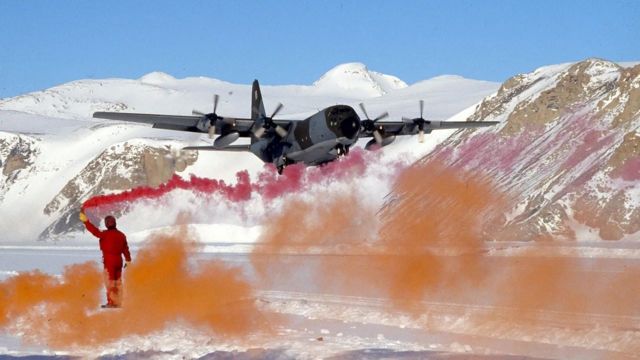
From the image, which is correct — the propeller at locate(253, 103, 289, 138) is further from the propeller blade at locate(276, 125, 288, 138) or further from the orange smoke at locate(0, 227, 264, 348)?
the orange smoke at locate(0, 227, 264, 348)

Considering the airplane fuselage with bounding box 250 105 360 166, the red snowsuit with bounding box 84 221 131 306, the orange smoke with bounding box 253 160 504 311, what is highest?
the airplane fuselage with bounding box 250 105 360 166

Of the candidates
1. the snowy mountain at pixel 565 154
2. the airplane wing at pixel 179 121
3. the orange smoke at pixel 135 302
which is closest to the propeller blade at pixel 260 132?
the airplane wing at pixel 179 121

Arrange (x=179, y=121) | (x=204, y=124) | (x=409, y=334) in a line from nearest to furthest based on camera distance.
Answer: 1. (x=409, y=334)
2. (x=204, y=124)
3. (x=179, y=121)

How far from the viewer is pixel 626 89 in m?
83.1

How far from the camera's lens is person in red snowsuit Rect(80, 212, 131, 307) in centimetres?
2064

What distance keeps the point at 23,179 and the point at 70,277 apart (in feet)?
422

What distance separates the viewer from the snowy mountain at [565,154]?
68750 millimetres

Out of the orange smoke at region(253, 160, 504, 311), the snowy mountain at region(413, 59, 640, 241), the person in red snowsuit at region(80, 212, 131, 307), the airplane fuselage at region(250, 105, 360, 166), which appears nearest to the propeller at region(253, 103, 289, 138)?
the airplane fuselage at region(250, 105, 360, 166)

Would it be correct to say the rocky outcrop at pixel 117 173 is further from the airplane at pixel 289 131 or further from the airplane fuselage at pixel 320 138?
the airplane fuselage at pixel 320 138

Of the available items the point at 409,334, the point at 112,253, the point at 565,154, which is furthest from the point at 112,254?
the point at 565,154

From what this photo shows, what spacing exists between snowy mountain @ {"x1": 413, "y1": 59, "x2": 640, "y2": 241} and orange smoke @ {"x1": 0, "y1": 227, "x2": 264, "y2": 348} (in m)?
40.8

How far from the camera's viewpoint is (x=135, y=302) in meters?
29.4

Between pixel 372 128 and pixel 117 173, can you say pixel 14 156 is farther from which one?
pixel 372 128

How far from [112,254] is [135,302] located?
360 inches
